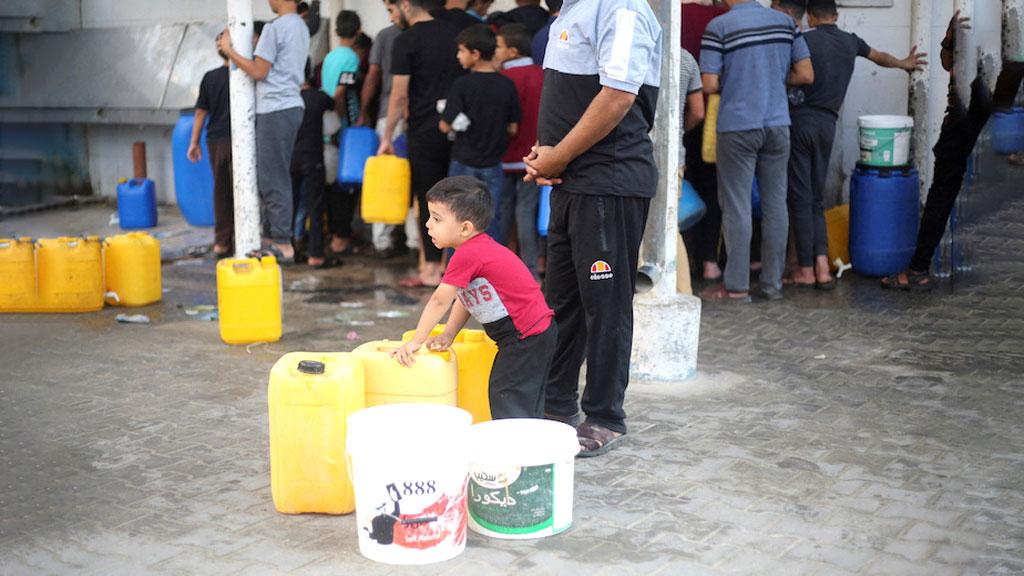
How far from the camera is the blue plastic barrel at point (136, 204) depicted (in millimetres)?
12508

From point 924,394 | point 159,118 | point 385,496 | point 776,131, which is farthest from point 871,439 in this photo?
point 159,118

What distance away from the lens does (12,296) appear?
8.68 meters

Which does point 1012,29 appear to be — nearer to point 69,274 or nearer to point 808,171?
point 808,171

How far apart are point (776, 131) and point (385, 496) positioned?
5.34 meters

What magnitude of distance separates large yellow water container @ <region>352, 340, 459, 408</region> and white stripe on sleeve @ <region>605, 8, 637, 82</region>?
133 centimetres

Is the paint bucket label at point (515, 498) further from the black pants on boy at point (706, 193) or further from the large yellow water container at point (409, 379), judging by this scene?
the black pants on boy at point (706, 193)

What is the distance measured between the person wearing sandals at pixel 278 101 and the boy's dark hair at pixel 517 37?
5.20 feet

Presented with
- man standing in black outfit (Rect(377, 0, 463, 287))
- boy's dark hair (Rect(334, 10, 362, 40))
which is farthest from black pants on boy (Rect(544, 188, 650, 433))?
boy's dark hair (Rect(334, 10, 362, 40))

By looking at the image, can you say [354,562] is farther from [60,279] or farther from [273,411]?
[60,279]

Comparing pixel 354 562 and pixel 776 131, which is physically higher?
pixel 776 131

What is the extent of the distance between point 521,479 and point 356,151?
6112 mm

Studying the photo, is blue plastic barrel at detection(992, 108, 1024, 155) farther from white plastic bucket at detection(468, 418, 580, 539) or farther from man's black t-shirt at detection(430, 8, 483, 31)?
white plastic bucket at detection(468, 418, 580, 539)

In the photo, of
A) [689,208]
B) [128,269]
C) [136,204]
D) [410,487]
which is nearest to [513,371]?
[410,487]

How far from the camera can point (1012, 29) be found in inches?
368
